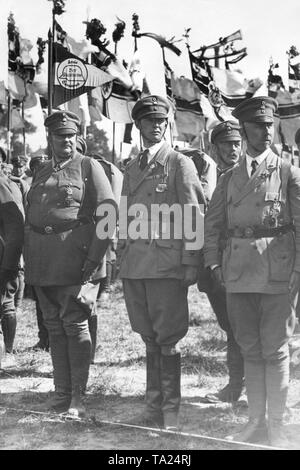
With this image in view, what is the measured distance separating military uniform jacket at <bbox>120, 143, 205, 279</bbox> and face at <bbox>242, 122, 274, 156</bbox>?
479 millimetres

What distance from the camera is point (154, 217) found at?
429 cm

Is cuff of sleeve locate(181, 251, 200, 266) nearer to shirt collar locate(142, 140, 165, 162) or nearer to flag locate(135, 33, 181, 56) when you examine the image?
shirt collar locate(142, 140, 165, 162)

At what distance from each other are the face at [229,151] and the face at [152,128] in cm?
79

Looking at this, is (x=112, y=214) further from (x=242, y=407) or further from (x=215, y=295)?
(x=242, y=407)

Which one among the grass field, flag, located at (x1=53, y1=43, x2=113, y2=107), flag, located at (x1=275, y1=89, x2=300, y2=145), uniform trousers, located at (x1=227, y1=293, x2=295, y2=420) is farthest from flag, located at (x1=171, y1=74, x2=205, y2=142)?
uniform trousers, located at (x1=227, y1=293, x2=295, y2=420)

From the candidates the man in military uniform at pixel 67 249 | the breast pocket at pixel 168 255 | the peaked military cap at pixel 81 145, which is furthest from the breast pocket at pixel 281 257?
the peaked military cap at pixel 81 145

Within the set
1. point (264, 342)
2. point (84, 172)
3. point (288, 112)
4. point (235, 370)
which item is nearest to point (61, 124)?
point (84, 172)

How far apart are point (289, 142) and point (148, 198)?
8.95m

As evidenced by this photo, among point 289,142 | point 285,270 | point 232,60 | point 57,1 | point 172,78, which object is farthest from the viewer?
point 172,78

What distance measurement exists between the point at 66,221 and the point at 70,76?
550cm

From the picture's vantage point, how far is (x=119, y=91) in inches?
502

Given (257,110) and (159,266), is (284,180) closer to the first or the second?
(257,110)

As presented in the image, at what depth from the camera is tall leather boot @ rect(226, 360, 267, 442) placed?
390cm

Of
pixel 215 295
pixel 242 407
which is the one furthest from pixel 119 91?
pixel 242 407
